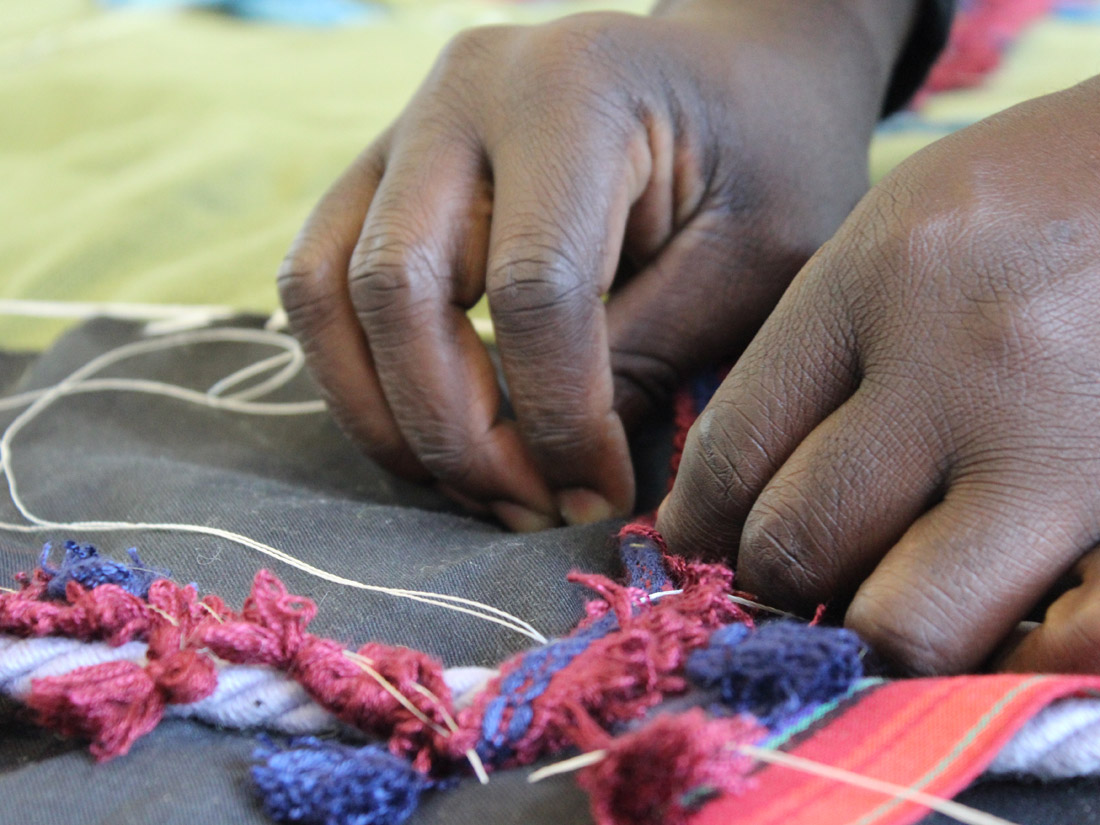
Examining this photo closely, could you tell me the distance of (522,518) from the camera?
860mm

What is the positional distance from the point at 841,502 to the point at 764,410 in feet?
0.26

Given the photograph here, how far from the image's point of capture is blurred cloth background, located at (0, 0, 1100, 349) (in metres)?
1.34

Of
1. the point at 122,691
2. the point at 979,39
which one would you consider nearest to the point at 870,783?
the point at 122,691

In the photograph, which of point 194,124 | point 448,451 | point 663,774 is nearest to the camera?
point 663,774

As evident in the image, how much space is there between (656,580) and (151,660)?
1.00ft

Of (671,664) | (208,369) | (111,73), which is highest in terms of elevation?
(111,73)

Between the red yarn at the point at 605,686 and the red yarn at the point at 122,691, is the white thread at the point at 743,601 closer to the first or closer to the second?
the red yarn at the point at 605,686

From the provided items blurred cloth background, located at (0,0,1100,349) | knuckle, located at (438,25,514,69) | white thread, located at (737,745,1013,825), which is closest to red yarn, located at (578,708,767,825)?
white thread, located at (737,745,1013,825)

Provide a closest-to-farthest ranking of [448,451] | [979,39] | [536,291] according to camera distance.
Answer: [536,291], [448,451], [979,39]

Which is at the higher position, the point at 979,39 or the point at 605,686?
the point at 979,39

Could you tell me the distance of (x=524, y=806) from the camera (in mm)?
481

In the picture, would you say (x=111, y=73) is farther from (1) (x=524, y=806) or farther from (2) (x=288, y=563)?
(1) (x=524, y=806)

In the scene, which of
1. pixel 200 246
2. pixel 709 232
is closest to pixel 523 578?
pixel 709 232

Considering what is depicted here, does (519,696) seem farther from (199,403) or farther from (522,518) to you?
(199,403)
